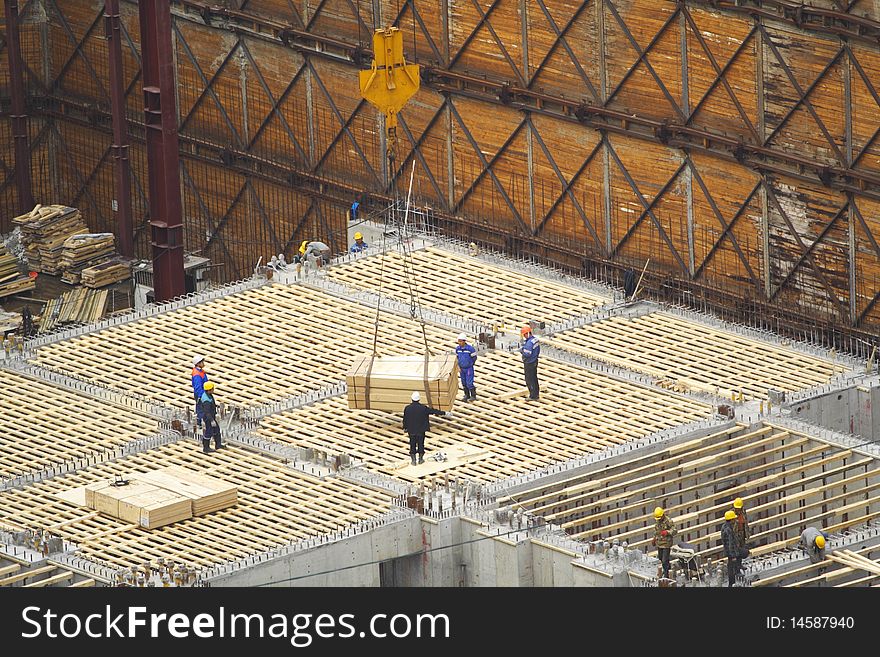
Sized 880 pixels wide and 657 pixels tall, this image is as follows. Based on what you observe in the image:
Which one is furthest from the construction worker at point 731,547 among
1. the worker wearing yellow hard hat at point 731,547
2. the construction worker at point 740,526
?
the construction worker at point 740,526

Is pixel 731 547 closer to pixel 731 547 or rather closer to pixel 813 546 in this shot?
pixel 731 547

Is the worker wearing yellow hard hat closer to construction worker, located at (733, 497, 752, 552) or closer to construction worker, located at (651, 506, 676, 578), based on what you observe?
construction worker, located at (733, 497, 752, 552)

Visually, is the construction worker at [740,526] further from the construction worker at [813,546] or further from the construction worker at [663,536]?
the construction worker at [813,546]

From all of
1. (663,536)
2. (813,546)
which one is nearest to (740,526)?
(663,536)

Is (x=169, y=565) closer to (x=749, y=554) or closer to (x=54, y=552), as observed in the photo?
(x=54, y=552)

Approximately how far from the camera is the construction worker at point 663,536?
153ft

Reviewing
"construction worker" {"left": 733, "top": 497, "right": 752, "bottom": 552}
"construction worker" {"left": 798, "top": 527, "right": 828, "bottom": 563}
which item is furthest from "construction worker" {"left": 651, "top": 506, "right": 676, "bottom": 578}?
"construction worker" {"left": 798, "top": 527, "right": 828, "bottom": 563}

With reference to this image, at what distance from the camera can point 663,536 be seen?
153ft

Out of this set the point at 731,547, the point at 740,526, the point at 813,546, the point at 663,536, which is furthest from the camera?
the point at 813,546
